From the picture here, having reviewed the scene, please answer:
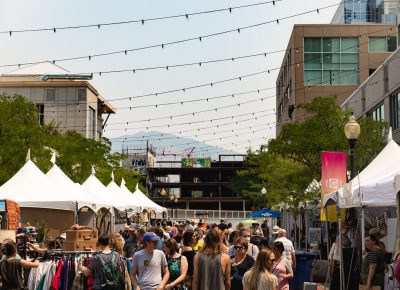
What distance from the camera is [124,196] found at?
3825cm

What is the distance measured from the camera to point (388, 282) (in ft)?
41.5

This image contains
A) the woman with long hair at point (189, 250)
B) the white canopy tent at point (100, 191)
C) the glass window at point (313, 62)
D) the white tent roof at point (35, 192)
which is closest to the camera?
the woman with long hair at point (189, 250)

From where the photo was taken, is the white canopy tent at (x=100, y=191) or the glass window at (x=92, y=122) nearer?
the white canopy tent at (x=100, y=191)

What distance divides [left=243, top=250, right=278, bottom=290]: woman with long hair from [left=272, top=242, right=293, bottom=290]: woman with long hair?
8.30ft

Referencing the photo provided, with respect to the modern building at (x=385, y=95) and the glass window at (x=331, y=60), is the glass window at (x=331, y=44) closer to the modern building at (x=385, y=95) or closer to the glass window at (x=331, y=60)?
A: the glass window at (x=331, y=60)

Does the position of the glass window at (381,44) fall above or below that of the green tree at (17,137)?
above

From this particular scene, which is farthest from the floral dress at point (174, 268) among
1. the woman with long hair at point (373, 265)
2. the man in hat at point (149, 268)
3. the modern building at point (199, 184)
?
the modern building at point (199, 184)

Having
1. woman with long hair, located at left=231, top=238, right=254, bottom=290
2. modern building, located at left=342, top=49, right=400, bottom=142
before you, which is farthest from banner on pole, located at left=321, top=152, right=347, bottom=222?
modern building, located at left=342, top=49, right=400, bottom=142

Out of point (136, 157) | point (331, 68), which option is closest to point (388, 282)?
point (331, 68)

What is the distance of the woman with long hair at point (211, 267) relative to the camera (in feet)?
33.8

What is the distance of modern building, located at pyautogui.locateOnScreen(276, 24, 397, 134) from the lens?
2763 inches

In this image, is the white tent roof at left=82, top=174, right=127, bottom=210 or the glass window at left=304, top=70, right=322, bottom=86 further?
the glass window at left=304, top=70, right=322, bottom=86

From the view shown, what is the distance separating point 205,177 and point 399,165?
400ft

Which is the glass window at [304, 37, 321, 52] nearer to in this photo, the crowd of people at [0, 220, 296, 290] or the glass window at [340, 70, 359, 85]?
the glass window at [340, 70, 359, 85]
